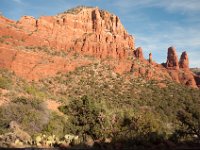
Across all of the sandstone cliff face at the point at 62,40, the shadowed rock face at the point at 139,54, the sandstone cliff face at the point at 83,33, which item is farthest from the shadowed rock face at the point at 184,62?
the sandstone cliff face at the point at 62,40

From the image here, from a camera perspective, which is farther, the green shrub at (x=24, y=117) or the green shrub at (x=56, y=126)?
the green shrub at (x=56, y=126)

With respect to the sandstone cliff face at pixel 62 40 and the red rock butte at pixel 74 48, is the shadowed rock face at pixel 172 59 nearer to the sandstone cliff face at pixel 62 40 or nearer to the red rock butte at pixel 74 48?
the red rock butte at pixel 74 48

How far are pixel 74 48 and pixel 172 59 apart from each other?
104 feet

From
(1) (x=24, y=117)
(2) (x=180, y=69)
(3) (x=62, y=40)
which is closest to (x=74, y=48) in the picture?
(3) (x=62, y=40)

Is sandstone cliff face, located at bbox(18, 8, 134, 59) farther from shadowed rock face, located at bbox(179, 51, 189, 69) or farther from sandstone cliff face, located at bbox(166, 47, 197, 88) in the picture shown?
shadowed rock face, located at bbox(179, 51, 189, 69)

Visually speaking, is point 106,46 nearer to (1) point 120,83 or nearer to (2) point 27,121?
(1) point 120,83

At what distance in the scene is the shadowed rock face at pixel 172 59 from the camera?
8831 centimetres

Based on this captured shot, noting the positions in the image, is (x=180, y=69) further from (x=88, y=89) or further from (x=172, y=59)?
(x=88, y=89)

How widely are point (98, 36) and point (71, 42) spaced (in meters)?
10.2

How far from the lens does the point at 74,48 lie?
73688mm

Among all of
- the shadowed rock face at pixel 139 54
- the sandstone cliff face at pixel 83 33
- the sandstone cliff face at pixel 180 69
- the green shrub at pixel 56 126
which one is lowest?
the green shrub at pixel 56 126

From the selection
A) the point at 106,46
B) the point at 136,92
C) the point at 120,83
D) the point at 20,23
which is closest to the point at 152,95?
the point at 136,92

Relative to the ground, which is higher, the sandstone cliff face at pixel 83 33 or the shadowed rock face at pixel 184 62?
the sandstone cliff face at pixel 83 33

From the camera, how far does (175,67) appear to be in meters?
87.1
